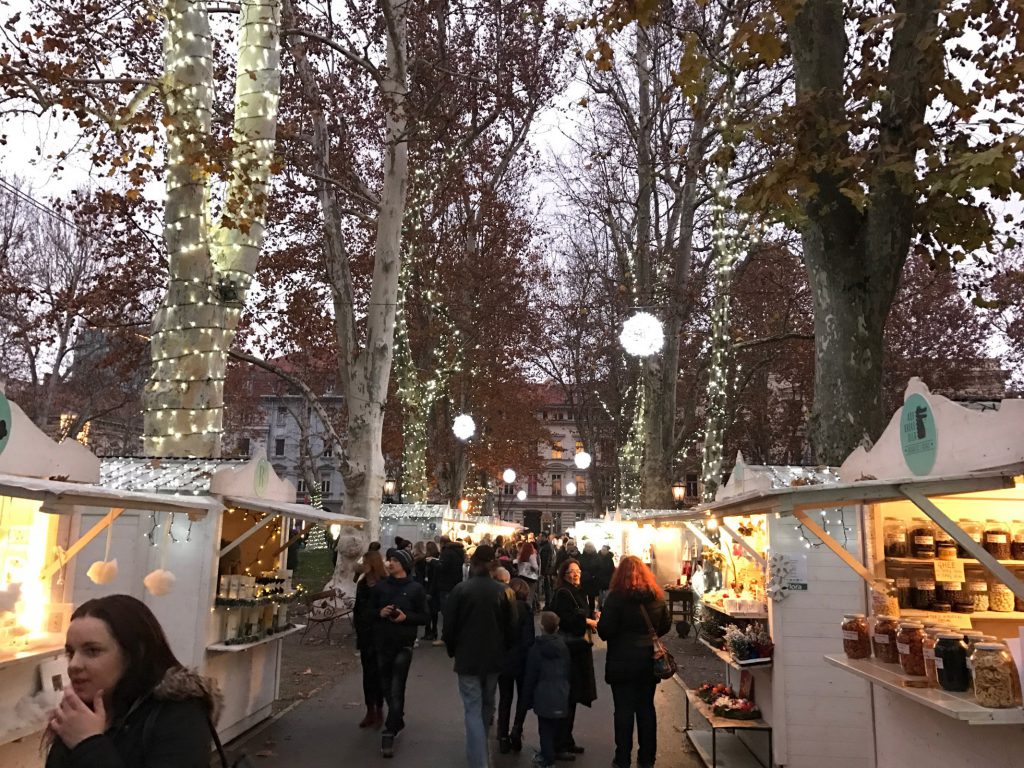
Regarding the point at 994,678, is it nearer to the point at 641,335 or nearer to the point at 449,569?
the point at 449,569

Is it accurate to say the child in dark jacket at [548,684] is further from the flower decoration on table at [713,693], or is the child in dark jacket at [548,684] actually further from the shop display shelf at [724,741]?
the flower decoration on table at [713,693]

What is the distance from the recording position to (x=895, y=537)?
Result: 21.6ft

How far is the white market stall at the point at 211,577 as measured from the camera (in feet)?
24.1

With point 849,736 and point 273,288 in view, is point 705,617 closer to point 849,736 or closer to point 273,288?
point 849,736

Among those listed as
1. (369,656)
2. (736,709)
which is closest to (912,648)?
(736,709)

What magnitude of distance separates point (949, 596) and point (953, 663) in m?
2.19

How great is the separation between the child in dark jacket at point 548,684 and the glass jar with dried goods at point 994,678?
3.80m

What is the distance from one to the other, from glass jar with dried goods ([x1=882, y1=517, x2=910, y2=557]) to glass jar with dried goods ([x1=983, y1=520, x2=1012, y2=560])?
648 millimetres

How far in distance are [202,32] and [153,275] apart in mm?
14591

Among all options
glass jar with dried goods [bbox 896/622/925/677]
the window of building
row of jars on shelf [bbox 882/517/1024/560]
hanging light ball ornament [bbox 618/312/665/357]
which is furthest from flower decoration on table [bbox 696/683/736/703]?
the window of building

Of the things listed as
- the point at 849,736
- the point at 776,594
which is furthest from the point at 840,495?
the point at 849,736

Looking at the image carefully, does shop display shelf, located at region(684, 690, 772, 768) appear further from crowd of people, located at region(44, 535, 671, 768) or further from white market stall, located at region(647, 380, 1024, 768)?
crowd of people, located at region(44, 535, 671, 768)

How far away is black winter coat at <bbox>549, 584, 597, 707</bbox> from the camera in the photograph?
311 inches

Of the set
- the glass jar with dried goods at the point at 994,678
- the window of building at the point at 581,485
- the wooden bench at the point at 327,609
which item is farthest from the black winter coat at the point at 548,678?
the window of building at the point at 581,485
